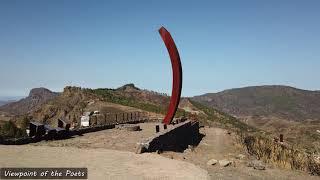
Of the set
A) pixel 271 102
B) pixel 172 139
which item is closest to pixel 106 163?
pixel 172 139

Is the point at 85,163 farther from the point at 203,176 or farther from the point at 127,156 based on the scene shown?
the point at 203,176

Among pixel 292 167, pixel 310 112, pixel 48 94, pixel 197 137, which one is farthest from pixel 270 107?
pixel 292 167

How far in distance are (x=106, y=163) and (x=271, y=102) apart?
555ft

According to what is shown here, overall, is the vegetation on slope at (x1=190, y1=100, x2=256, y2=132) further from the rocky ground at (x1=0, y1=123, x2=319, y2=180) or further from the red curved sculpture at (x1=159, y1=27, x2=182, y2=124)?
the rocky ground at (x1=0, y1=123, x2=319, y2=180)

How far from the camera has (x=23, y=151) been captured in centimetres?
1465

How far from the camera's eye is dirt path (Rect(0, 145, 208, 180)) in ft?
38.1

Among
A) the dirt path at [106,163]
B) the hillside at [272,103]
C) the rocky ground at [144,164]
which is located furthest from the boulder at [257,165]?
the hillside at [272,103]

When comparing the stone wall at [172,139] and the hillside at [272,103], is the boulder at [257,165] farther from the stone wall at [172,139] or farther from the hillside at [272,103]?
the hillside at [272,103]

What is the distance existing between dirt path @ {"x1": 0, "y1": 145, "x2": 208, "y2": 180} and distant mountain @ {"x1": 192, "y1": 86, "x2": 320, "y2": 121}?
450 feet

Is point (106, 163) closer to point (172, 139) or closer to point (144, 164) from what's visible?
point (144, 164)

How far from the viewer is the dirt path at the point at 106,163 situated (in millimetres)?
11609

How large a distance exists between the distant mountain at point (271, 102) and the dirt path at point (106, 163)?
137 m

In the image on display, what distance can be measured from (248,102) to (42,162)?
580 ft

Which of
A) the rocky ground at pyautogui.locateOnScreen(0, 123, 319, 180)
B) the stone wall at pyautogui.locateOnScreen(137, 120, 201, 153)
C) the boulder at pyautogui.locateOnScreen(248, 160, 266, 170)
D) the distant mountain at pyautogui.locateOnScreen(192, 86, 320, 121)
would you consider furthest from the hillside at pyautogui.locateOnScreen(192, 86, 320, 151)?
the rocky ground at pyautogui.locateOnScreen(0, 123, 319, 180)
